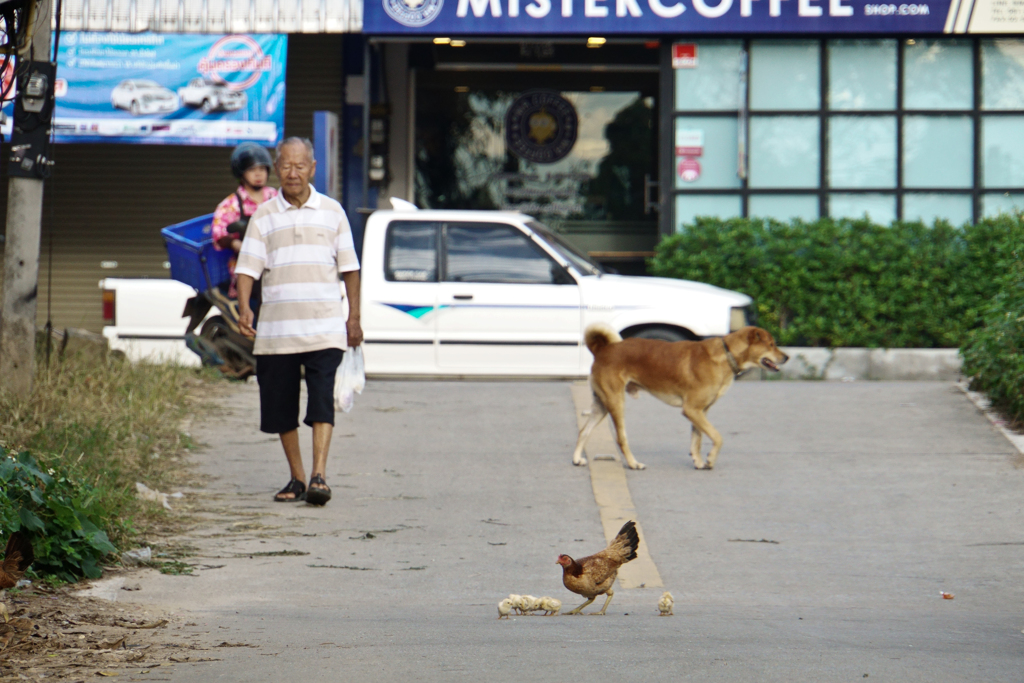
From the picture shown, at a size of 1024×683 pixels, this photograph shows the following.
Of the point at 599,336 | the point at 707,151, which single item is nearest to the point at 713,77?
the point at 707,151

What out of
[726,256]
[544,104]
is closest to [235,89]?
[544,104]

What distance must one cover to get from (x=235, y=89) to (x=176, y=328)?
360 centimetres

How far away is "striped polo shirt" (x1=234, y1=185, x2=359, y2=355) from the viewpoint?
671cm

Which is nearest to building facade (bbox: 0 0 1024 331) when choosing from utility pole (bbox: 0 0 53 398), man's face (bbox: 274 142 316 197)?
utility pole (bbox: 0 0 53 398)

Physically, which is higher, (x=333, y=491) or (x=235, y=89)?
(x=235, y=89)

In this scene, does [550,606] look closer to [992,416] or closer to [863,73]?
[992,416]

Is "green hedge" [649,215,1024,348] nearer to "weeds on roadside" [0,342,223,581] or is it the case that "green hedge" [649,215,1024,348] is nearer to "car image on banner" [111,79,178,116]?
"weeds on roadside" [0,342,223,581]

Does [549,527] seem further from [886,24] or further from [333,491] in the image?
[886,24]

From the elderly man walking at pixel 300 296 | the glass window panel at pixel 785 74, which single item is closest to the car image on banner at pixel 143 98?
the glass window panel at pixel 785 74

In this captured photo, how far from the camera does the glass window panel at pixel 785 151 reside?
45.2 feet

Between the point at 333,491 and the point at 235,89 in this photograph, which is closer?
Result: the point at 333,491

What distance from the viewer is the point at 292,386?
6.87 m

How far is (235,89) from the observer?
13836mm

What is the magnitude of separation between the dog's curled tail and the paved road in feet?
2.73
